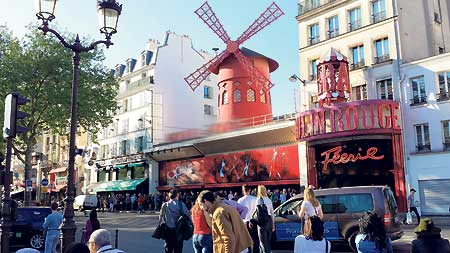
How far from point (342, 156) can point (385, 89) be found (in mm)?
3573

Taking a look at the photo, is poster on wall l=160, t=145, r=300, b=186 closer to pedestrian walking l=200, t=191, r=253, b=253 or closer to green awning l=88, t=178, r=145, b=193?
green awning l=88, t=178, r=145, b=193

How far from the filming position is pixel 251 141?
2655 centimetres

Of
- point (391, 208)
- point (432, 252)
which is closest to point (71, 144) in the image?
point (432, 252)

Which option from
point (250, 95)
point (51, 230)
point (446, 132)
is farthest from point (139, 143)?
point (51, 230)

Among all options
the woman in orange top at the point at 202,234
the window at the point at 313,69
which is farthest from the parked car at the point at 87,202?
the woman in orange top at the point at 202,234

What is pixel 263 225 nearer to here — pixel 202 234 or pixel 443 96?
pixel 202 234

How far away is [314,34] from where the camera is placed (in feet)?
79.4

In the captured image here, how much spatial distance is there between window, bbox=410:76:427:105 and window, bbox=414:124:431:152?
3.45 ft

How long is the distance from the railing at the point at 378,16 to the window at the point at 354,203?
1316 centimetres

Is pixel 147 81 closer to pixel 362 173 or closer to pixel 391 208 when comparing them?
pixel 362 173

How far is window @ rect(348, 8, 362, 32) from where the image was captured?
2209 centimetres

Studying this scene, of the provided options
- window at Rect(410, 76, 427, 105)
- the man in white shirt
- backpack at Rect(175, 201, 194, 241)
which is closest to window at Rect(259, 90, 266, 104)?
window at Rect(410, 76, 427, 105)

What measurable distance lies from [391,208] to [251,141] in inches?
651

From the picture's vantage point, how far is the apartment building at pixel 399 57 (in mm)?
19234
